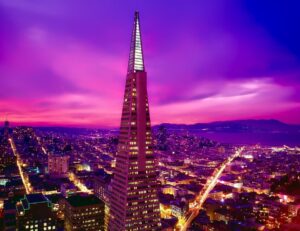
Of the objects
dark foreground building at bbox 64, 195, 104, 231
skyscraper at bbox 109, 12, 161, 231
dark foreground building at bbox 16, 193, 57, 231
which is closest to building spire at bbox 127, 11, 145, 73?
skyscraper at bbox 109, 12, 161, 231

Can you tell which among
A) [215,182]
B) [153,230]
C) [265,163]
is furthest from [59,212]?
[265,163]

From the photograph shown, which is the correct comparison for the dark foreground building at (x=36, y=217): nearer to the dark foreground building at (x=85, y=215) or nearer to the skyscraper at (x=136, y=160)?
the dark foreground building at (x=85, y=215)

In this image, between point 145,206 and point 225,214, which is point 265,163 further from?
point 145,206

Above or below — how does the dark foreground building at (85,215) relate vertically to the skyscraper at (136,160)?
below

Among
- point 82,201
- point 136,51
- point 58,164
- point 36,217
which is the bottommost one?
point 36,217

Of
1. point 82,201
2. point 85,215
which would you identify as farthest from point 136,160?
point 82,201

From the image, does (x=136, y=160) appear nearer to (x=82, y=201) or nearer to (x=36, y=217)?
(x=82, y=201)

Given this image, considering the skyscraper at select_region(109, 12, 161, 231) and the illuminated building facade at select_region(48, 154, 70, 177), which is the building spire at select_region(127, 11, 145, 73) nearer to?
the skyscraper at select_region(109, 12, 161, 231)

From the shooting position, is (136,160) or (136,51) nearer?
(136,160)

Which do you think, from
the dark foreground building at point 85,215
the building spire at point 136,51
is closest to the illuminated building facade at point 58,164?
the dark foreground building at point 85,215
